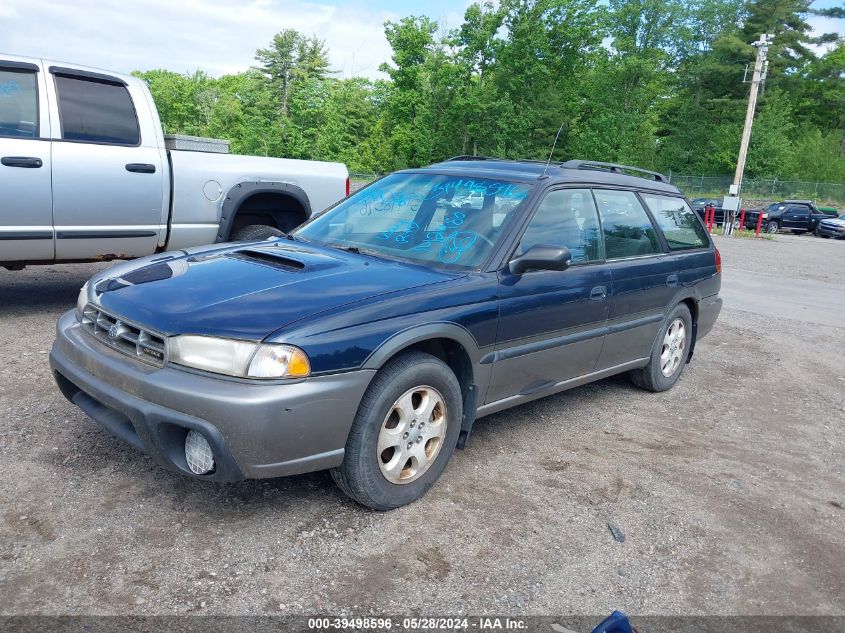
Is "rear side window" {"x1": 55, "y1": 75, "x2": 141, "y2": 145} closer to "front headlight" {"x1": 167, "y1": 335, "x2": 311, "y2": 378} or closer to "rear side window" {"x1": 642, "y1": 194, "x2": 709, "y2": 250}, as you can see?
"front headlight" {"x1": 167, "y1": 335, "x2": 311, "y2": 378}

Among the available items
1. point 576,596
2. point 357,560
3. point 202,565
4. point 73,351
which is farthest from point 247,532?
point 576,596

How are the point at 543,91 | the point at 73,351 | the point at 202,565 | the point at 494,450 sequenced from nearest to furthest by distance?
the point at 202,565 → the point at 73,351 → the point at 494,450 → the point at 543,91

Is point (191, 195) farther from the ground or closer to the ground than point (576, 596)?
farther from the ground

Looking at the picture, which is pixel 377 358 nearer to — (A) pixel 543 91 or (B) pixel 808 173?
(A) pixel 543 91

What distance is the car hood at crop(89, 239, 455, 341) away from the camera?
9.46 ft

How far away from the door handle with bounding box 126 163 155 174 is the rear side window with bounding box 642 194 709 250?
4104 millimetres

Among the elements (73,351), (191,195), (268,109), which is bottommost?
(73,351)

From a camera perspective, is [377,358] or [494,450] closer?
[377,358]

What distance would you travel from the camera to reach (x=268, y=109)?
5278cm

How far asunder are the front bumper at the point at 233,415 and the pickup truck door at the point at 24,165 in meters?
3.11

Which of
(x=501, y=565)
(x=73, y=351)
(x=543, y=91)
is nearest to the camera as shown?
(x=501, y=565)

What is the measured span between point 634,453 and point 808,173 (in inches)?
2168

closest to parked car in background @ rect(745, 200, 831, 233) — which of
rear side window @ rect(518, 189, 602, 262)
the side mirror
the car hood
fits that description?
rear side window @ rect(518, 189, 602, 262)

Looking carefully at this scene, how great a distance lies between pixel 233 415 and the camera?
2.70m
